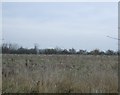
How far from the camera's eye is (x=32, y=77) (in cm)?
916

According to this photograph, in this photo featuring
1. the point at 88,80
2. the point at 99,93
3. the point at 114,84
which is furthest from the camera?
the point at 88,80

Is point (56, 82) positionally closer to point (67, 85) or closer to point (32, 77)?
point (67, 85)

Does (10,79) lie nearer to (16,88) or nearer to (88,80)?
(16,88)

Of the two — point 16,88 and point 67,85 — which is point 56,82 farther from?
point 16,88

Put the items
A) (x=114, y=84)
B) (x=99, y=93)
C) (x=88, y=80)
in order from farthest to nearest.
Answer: (x=88, y=80), (x=114, y=84), (x=99, y=93)

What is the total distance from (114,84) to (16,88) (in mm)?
2434

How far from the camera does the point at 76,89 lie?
803 cm

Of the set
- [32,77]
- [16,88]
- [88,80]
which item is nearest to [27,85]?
[16,88]

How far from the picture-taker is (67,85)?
8.26 metres

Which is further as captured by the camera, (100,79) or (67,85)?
(100,79)

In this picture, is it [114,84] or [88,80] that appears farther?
[88,80]

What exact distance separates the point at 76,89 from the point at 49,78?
95cm

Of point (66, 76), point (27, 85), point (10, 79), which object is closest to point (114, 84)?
point (66, 76)

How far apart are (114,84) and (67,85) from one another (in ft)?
3.90
